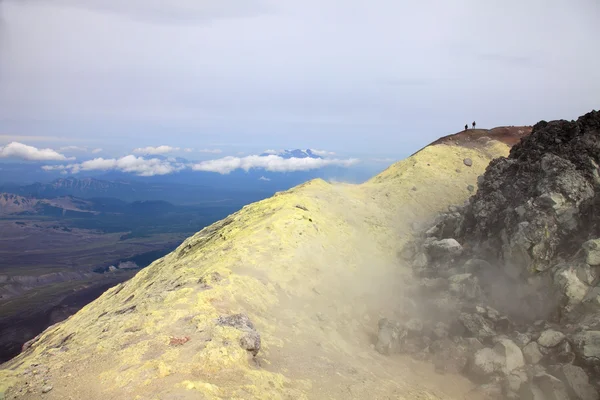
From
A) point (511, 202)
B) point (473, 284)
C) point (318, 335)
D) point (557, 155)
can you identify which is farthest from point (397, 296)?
point (557, 155)

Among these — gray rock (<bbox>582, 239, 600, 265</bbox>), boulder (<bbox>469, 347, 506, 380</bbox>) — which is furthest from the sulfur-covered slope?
gray rock (<bbox>582, 239, 600, 265</bbox>)

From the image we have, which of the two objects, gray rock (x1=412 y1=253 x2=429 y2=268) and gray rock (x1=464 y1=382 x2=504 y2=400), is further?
gray rock (x1=412 y1=253 x2=429 y2=268)

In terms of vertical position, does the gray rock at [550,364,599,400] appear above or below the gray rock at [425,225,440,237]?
below

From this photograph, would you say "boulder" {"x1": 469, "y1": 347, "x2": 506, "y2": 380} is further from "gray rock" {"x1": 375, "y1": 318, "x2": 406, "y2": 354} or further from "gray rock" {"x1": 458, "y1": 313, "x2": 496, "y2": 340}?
"gray rock" {"x1": 375, "y1": 318, "x2": 406, "y2": 354}

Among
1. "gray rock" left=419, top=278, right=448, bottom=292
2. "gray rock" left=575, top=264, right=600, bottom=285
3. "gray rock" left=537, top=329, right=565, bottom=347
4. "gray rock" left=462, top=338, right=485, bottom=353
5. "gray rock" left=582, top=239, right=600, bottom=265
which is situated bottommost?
"gray rock" left=462, top=338, right=485, bottom=353

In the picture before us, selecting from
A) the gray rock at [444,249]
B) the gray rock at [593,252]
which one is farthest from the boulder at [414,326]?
the gray rock at [593,252]

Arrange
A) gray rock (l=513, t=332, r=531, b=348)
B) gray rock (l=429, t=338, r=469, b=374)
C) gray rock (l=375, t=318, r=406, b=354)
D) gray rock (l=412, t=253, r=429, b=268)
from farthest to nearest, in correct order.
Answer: gray rock (l=412, t=253, r=429, b=268)
gray rock (l=375, t=318, r=406, b=354)
gray rock (l=429, t=338, r=469, b=374)
gray rock (l=513, t=332, r=531, b=348)

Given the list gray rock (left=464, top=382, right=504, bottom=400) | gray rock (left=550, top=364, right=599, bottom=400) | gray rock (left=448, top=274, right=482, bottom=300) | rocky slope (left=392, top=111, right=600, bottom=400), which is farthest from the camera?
gray rock (left=448, top=274, right=482, bottom=300)
